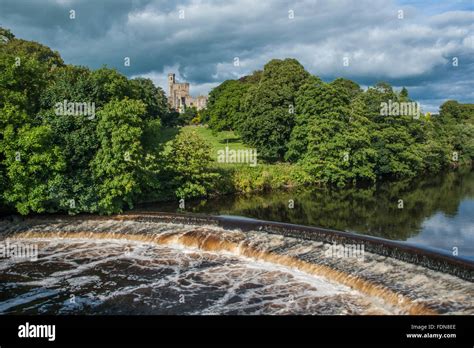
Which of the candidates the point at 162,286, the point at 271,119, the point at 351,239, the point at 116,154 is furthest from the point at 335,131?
the point at 162,286

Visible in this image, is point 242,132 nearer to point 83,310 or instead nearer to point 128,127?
point 128,127

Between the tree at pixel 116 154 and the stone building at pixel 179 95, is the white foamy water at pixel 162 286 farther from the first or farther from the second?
the stone building at pixel 179 95

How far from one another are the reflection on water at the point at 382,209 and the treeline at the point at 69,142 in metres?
5.18

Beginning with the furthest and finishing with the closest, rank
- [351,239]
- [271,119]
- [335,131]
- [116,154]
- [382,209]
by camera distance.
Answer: [271,119] → [335,131] → [382,209] → [116,154] → [351,239]

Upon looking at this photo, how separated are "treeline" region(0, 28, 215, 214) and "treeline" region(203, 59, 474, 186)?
1871 cm

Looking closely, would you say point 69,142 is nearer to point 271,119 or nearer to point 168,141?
point 168,141

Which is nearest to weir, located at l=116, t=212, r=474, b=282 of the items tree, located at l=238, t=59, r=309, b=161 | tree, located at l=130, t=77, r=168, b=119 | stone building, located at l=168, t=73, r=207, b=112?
tree, located at l=238, t=59, r=309, b=161

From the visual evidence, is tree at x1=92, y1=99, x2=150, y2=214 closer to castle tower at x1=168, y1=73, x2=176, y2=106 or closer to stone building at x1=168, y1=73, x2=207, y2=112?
stone building at x1=168, y1=73, x2=207, y2=112

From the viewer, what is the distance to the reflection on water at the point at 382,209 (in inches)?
918

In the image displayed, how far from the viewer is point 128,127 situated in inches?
1089

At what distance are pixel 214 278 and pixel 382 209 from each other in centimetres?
1819

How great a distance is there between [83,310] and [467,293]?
44.6 ft

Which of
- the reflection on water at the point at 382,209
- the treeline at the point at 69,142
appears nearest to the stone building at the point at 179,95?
the reflection on water at the point at 382,209

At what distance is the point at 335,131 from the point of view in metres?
43.7
